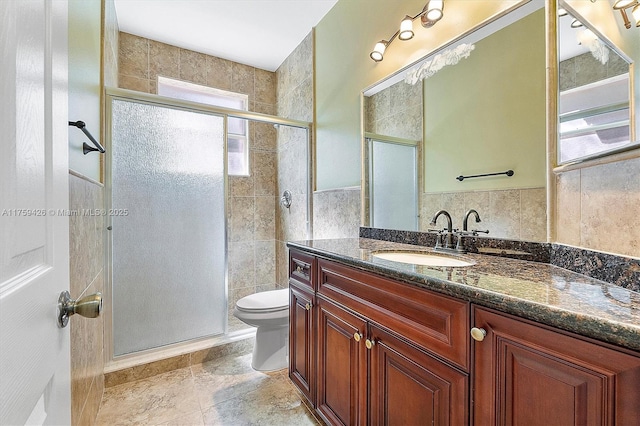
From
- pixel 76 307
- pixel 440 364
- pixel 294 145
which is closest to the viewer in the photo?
pixel 76 307

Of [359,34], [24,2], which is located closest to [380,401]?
[24,2]

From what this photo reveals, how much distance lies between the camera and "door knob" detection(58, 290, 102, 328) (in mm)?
545

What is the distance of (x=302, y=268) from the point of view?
62.4 inches

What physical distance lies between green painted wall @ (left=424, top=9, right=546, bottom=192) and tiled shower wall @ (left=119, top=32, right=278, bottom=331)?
6.75ft

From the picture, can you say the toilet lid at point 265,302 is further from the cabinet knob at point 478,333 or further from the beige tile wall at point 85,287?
the cabinet knob at point 478,333

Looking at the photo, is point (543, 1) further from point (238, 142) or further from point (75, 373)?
point (238, 142)

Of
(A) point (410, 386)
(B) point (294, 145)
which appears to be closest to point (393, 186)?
(A) point (410, 386)

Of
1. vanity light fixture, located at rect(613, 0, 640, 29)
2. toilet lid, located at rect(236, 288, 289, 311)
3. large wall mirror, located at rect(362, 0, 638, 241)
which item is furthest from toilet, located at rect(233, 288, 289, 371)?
vanity light fixture, located at rect(613, 0, 640, 29)

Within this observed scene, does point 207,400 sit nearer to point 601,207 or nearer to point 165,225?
point 165,225

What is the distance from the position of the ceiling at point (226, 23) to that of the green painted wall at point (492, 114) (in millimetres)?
1441

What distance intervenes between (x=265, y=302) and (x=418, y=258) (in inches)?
46.7

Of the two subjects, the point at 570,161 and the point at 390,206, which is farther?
the point at 390,206

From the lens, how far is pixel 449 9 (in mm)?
1443

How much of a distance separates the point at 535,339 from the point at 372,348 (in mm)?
586
